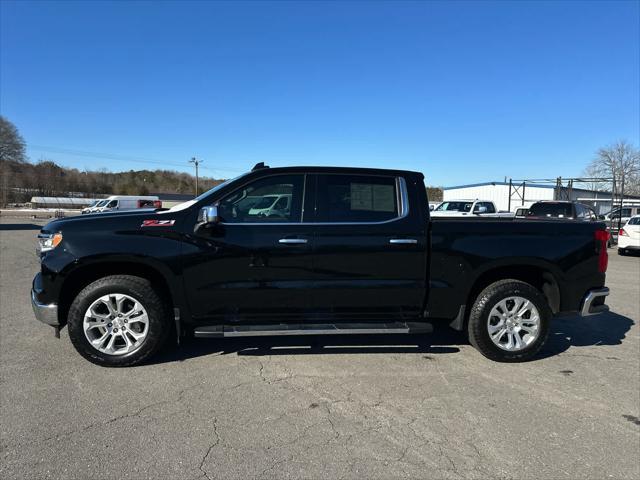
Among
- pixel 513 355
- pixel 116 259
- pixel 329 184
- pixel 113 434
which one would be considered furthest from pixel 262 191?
Result: pixel 513 355

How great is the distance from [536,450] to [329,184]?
2.79 metres

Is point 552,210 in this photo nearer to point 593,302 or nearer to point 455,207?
point 455,207

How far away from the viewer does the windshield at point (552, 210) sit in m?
16.8

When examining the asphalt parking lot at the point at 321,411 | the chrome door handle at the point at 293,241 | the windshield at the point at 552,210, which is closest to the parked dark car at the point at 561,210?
the windshield at the point at 552,210

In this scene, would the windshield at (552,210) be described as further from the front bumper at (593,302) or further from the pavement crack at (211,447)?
the pavement crack at (211,447)

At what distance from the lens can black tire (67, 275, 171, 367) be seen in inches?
156

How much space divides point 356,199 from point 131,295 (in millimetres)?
2341

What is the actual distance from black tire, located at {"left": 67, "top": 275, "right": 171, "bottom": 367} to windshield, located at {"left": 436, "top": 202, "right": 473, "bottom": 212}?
22050 mm

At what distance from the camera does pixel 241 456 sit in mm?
2740

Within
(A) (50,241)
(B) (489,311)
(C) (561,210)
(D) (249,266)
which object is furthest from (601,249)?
(C) (561,210)

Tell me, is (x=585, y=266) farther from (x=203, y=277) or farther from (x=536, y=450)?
(x=203, y=277)

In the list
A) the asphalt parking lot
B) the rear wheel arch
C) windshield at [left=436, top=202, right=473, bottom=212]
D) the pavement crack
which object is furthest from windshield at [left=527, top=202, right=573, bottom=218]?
the pavement crack

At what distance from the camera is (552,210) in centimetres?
1717

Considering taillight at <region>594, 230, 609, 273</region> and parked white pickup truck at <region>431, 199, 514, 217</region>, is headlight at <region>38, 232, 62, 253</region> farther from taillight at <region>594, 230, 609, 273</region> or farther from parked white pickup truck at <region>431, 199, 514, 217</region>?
parked white pickup truck at <region>431, 199, 514, 217</region>
